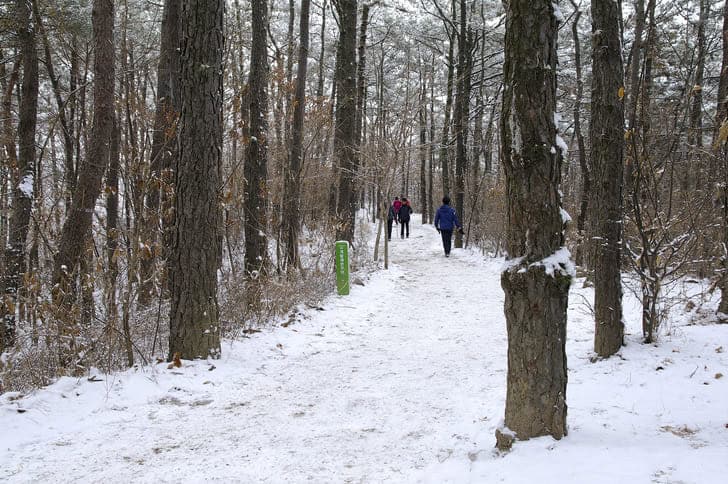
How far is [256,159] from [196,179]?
3.13 metres

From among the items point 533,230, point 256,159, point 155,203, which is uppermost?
point 256,159

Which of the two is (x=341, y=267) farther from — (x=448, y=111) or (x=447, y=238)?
(x=448, y=111)

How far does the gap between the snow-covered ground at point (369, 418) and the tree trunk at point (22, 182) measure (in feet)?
10.2

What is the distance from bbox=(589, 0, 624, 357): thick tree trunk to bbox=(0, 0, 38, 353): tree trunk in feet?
22.2

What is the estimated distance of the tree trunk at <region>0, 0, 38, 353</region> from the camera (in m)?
6.75

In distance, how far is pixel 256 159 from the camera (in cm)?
786

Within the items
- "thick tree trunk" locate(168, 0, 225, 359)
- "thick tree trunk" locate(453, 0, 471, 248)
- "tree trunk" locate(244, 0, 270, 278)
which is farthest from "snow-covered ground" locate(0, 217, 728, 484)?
"thick tree trunk" locate(453, 0, 471, 248)

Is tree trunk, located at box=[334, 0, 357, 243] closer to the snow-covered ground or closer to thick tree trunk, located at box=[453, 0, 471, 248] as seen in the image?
thick tree trunk, located at box=[453, 0, 471, 248]

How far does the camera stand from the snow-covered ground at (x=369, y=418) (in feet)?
9.50

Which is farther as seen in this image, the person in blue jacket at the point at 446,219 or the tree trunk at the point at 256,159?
the person in blue jacket at the point at 446,219

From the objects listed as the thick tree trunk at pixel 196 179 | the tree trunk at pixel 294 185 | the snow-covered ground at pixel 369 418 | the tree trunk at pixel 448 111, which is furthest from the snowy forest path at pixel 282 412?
the tree trunk at pixel 448 111

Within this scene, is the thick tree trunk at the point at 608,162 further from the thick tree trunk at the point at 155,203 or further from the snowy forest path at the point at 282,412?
the thick tree trunk at the point at 155,203

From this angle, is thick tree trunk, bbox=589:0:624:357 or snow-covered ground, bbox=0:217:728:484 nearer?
snow-covered ground, bbox=0:217:728:484

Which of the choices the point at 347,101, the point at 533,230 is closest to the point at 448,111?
the point at 347,101
